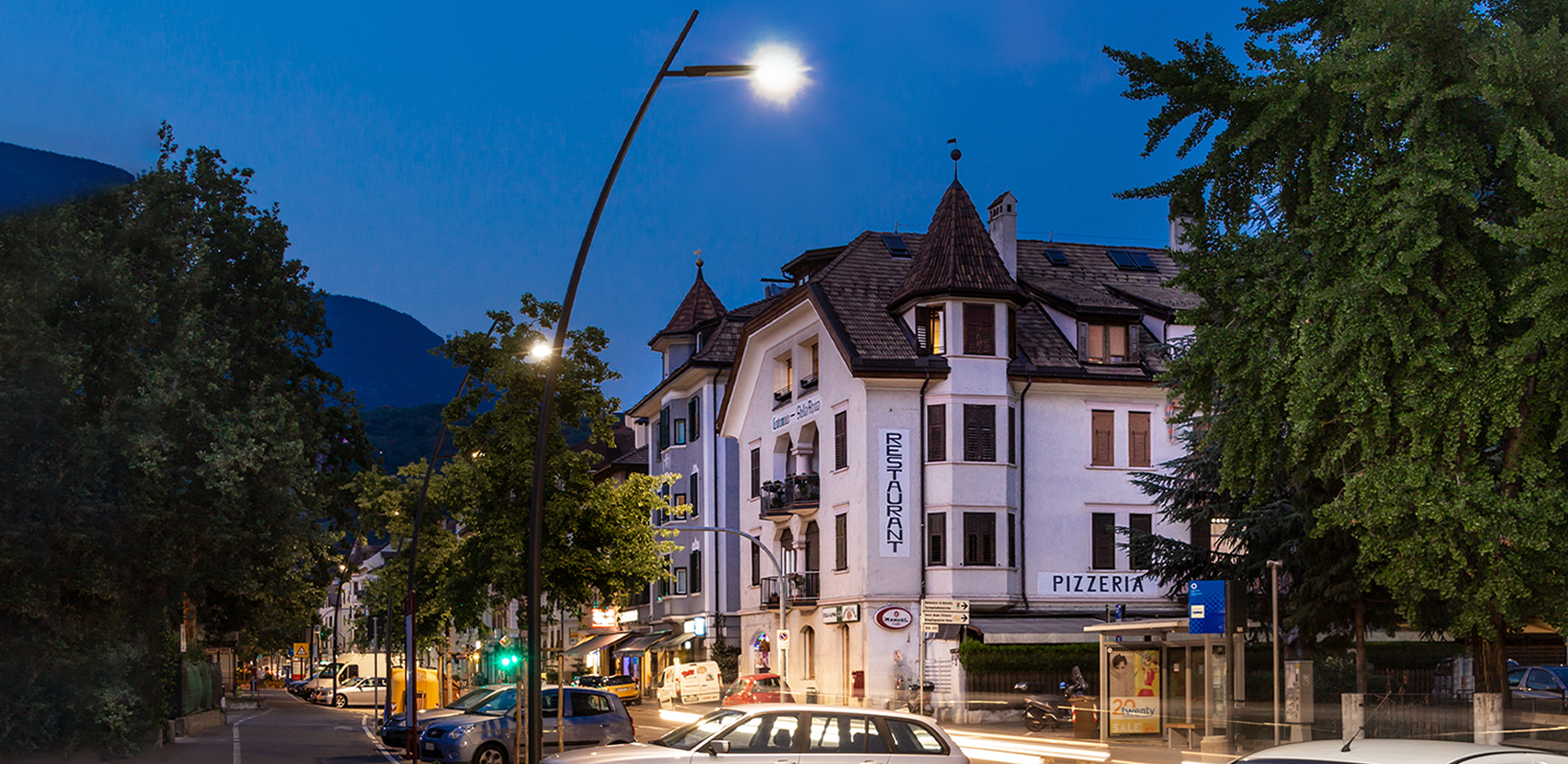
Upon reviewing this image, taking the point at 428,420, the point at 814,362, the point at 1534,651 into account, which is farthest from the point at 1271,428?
the point at 428,420

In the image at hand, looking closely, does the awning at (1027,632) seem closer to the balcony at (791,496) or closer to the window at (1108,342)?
the balcony at (791,496)

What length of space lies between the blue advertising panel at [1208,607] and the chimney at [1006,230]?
1098 inches

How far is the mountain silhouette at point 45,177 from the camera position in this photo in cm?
2778

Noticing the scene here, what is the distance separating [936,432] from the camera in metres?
47.2

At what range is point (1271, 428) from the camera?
21250 millimetres

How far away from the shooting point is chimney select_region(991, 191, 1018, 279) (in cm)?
5281

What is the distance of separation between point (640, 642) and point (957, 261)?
28.8m

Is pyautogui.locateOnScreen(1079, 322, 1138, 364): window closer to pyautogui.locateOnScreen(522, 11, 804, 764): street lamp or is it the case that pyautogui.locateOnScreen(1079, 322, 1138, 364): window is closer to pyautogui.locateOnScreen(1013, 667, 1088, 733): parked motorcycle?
pyautogui.locateOnScreen(1013, 667, 1088, 733): parked motorcycle

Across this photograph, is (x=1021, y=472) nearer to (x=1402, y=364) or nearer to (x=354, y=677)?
(x=1402, y=364)

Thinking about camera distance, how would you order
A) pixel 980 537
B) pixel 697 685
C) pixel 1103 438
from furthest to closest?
pixel 697 685 → pixel 1103 438 → pixel 980 537

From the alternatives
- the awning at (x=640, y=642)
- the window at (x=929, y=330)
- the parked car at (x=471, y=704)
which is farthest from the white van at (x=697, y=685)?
the parked car at (x=471, y=704)

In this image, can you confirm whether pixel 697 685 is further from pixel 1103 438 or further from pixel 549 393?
pixel 549 393

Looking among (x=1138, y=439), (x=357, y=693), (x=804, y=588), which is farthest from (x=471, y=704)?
(x=357, y=693)

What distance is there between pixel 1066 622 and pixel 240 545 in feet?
87.9
